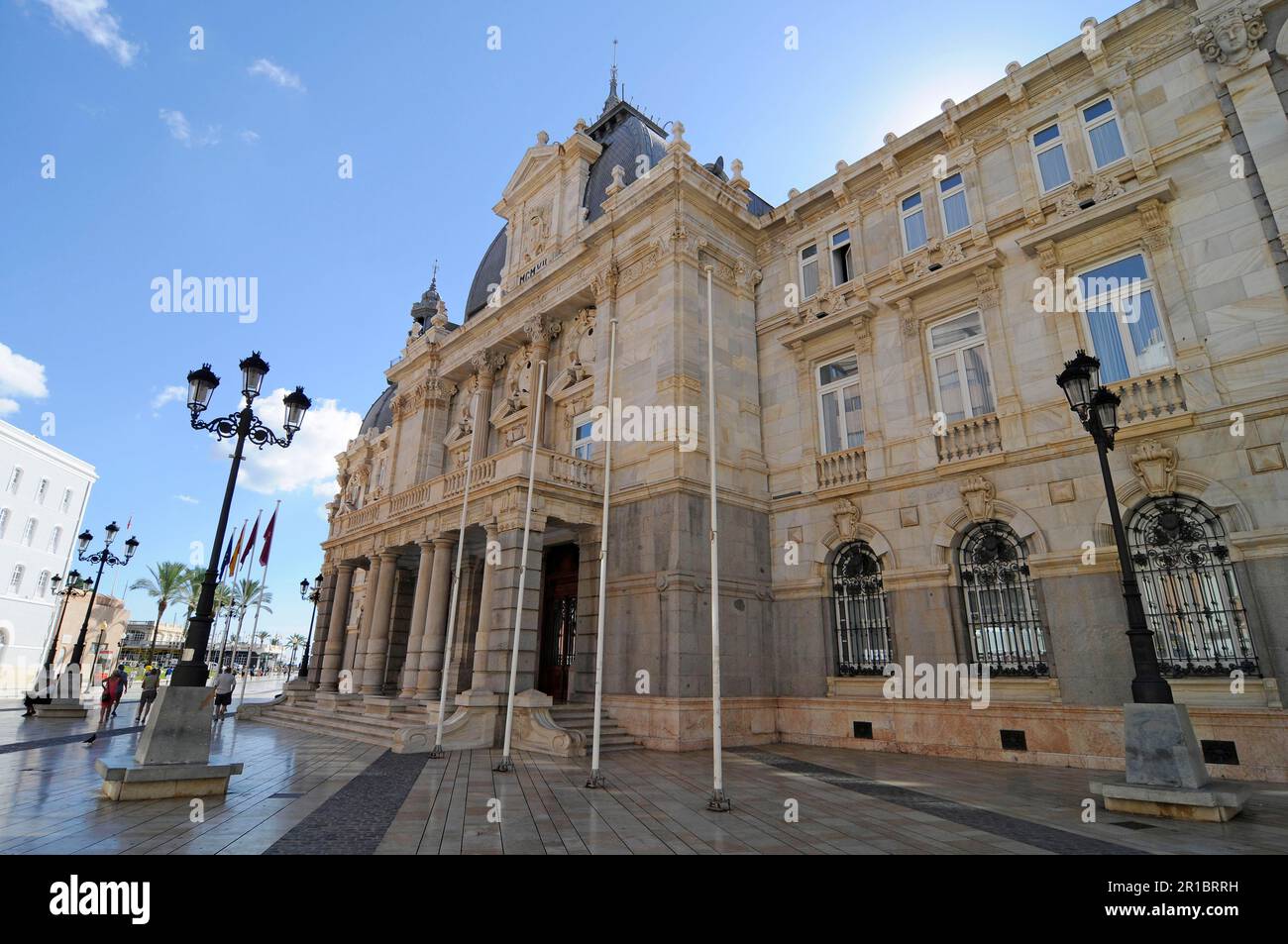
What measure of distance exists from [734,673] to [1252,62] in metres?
17.3

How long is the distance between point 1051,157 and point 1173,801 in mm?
14571

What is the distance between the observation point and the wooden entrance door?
763 inches

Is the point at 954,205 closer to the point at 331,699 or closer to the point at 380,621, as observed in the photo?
the point at 380,621

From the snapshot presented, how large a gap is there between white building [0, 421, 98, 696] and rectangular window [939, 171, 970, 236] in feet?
188

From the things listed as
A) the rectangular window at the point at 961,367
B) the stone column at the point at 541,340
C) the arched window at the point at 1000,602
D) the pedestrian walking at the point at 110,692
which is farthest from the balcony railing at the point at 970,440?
the pedestrian walking at the point at 110,692

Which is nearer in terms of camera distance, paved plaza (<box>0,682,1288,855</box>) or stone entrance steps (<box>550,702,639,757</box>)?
paved plaza (<box>0,682,1288,855</box>)

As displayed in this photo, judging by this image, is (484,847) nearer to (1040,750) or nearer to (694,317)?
(1040,750)

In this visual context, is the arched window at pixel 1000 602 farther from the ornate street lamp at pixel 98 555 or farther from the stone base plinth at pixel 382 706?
the ornate street lamp at pixel 98 555

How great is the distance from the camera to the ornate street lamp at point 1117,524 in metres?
8.45

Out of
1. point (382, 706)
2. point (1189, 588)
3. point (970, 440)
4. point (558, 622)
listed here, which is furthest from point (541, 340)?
point (1189, 588)

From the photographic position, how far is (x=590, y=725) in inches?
601

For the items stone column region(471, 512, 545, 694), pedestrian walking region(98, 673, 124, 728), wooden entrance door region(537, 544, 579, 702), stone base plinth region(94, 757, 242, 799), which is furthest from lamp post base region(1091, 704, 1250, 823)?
pedestrian walking region(98, 673, 124, 728)

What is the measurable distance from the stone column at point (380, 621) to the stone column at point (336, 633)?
2.43 metres

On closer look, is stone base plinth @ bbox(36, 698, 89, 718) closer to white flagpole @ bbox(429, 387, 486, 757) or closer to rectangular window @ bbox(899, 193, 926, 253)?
white flagpole @ bbox(429, 387, 486, 757)
